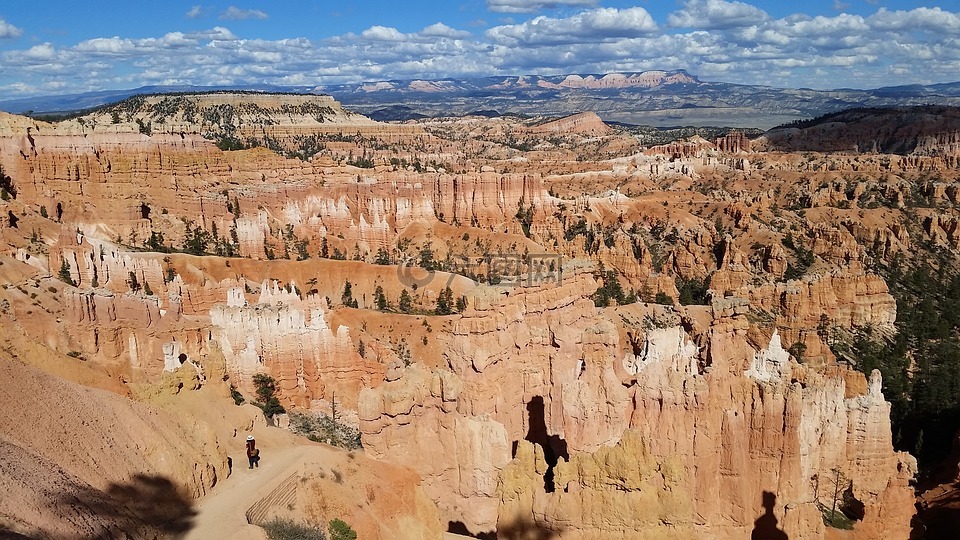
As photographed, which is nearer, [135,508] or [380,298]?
[135,508]

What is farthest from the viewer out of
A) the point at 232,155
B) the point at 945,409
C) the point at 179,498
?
the point at 232,155

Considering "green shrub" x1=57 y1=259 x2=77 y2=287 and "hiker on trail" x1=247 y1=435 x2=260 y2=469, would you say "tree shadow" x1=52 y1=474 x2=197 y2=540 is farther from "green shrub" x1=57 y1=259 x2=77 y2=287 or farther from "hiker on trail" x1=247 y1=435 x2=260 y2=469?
"green shrub" x1=57 y1=259 x2=77 y2=287

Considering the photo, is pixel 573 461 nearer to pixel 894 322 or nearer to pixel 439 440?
pixel 439 440

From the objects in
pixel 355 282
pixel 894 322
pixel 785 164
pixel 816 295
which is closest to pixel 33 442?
pixel 355 282

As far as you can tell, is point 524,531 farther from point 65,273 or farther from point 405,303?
point 405,303

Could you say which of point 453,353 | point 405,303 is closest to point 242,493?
point 453,353

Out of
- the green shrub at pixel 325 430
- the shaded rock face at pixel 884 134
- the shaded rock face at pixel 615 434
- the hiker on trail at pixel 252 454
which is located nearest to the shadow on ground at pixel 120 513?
the hiker on trail at pixel 252 454

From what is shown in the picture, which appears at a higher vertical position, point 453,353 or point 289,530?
point 453,353
